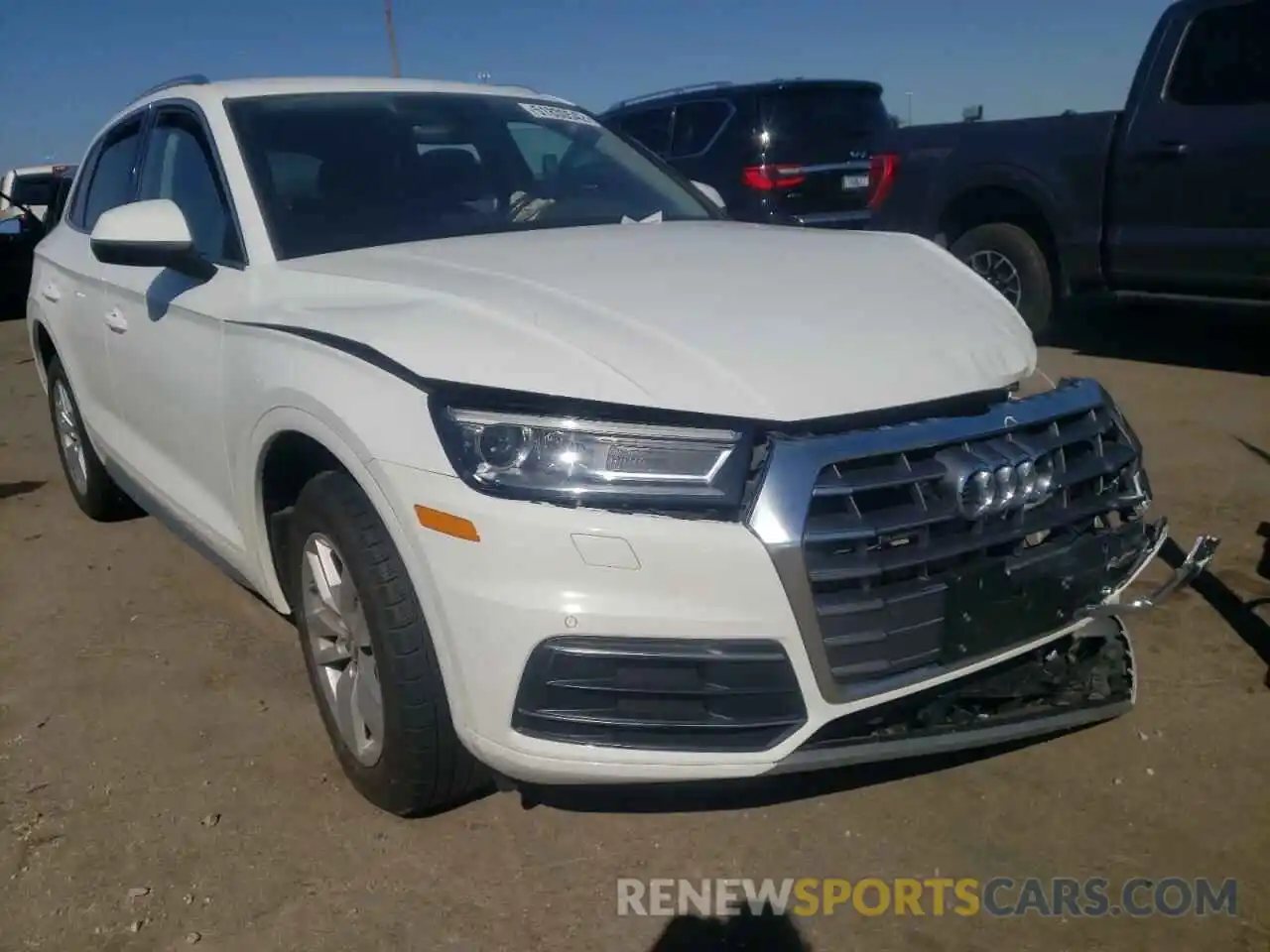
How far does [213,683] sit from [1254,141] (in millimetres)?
5817

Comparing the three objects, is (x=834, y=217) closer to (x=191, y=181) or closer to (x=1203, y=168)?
(x=1203, y=168)

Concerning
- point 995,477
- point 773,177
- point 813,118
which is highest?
point 813,118

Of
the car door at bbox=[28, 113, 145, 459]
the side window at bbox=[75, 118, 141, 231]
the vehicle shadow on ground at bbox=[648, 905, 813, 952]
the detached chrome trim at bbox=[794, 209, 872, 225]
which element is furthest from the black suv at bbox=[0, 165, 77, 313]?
the vehicle shadow on ground at bbox=[648, 905, 813, 952]

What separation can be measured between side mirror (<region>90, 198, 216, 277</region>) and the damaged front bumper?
2.10 meters

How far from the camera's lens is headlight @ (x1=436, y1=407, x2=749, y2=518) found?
2.13m

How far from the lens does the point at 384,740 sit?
2.46m

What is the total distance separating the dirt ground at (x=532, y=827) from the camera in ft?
7.70

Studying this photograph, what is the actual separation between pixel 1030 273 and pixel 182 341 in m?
5.74

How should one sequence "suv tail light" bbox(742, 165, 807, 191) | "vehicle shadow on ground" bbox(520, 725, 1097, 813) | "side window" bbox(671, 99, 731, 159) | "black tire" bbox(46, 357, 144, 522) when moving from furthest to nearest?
"side window" bbox(671, 99, 731, 159)
"suv tail light" bbox(742, 165, 807, 191)
"black tire" bbox(46, 357, 144, 522)
"vehicle shadow on ground" bbox(520, 725, 1097, 813)

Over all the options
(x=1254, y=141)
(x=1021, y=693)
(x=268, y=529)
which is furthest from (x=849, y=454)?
(x=1254, y=141)

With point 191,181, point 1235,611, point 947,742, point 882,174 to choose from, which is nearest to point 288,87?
point 191,181

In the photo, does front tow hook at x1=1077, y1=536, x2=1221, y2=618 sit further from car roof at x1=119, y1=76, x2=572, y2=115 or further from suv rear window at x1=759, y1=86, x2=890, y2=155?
suv rear window at x1=759, y1=86, x2=890, y2=155

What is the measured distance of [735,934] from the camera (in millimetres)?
2312

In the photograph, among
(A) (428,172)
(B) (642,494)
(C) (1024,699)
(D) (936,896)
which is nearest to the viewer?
(B) (642,494)
